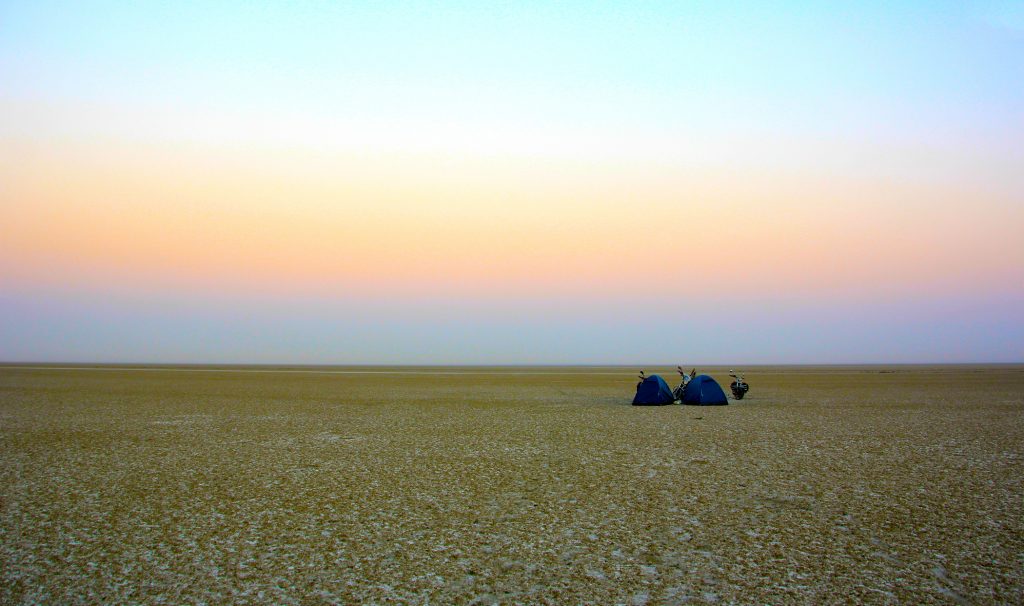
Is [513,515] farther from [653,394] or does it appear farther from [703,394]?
[703,394]

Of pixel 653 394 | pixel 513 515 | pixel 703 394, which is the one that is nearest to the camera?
pixel 513 515

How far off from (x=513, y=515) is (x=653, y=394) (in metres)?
13.8

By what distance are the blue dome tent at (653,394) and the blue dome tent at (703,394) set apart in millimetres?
550

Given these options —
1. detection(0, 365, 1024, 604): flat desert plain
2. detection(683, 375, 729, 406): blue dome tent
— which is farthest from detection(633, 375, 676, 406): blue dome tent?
detection(0, 365, 1024, 604): flat desert plain

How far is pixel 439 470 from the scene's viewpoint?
9.30 metres

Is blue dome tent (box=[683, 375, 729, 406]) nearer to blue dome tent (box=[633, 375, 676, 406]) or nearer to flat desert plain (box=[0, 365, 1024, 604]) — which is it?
blue dome tent (box=[633, 375, 676, 406])

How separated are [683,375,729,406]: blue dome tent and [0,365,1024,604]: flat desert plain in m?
5.92

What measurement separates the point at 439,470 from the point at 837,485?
485 centimetres

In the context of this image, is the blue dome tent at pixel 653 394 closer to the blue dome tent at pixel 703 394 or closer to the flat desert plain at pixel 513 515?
the blue dome tent at pixel 703 394

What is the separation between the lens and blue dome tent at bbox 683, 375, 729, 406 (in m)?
19.8

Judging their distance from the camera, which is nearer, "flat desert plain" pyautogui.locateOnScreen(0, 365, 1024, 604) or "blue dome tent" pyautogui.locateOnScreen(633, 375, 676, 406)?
"flat desert plain" pyautogui.locateOnScreen(0, 365, 1024, 604)

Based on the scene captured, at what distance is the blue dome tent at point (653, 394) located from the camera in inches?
788

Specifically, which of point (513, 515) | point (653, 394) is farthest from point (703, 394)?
point (513, 515)

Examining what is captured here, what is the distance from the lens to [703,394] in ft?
65.3
